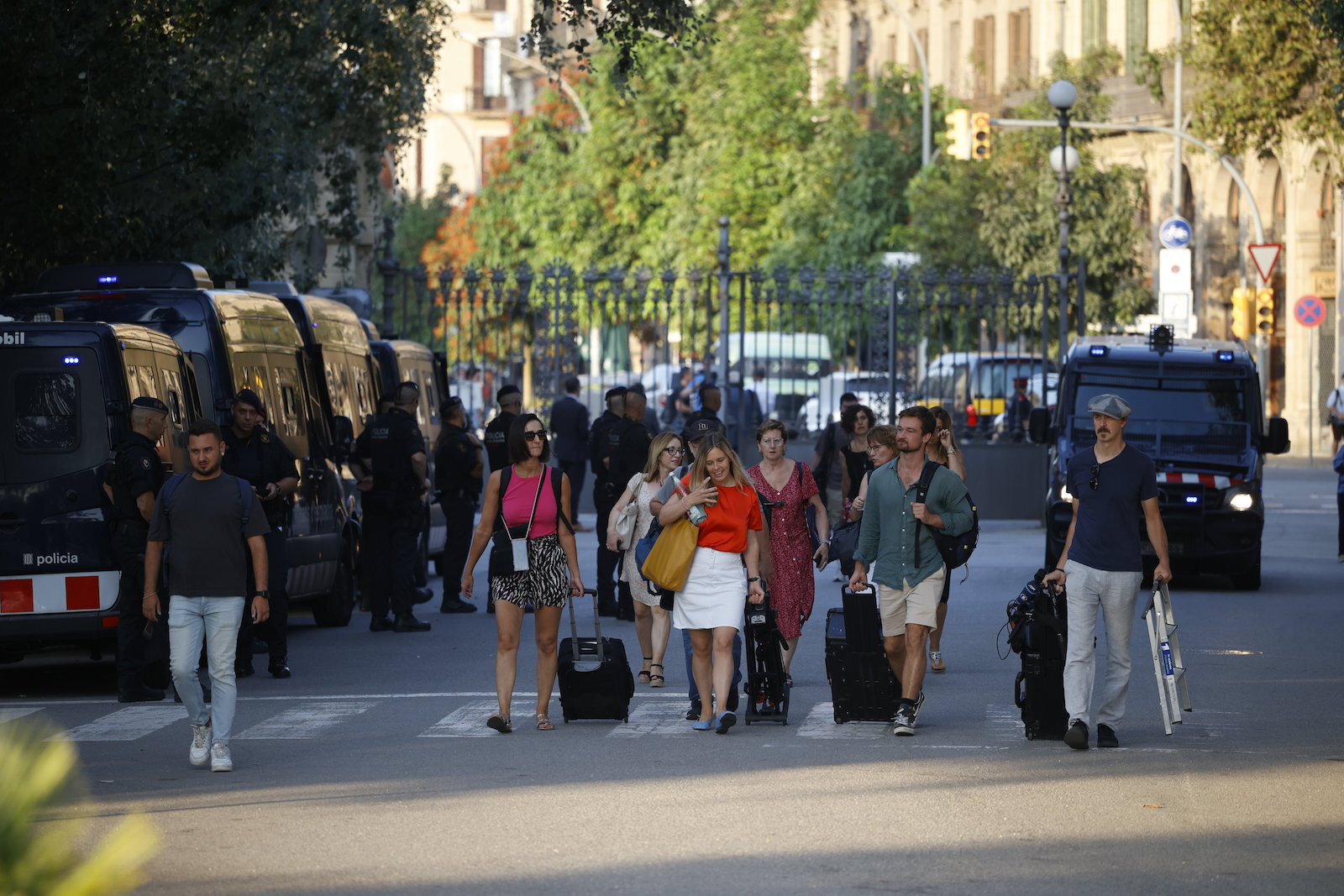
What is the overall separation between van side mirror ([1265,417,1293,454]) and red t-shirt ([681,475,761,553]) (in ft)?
30.7

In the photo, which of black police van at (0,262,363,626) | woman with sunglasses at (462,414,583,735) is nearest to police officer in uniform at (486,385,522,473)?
black police van at (0,262,363,626)

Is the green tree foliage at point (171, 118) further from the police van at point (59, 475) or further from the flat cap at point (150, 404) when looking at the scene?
the flat cap at point (150, 404)

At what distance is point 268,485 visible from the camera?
13.7 m

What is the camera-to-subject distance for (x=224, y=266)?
2181 cm

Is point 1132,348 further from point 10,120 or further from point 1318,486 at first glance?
point 1318,486

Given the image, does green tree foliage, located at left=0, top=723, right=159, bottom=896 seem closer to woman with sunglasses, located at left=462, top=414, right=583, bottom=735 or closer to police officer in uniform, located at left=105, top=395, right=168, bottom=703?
woman with sunglasses, located at left=462, top=414, right=583, bottom=735

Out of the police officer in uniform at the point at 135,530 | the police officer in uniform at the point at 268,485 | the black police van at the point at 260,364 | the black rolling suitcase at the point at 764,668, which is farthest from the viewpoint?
the black police van at the point at 260,364

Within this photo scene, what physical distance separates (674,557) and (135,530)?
3.40m

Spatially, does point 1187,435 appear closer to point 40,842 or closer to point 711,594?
point 711,594

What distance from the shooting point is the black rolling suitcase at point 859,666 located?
10844 millimetres

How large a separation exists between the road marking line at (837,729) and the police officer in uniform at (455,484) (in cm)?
643

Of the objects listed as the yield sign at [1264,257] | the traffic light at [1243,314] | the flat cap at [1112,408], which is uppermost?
the yield sign at [1264,257]

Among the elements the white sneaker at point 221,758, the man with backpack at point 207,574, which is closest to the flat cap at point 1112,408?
the man with backpack at point 207,574

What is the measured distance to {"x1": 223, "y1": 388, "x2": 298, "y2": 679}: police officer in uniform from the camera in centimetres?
1343
